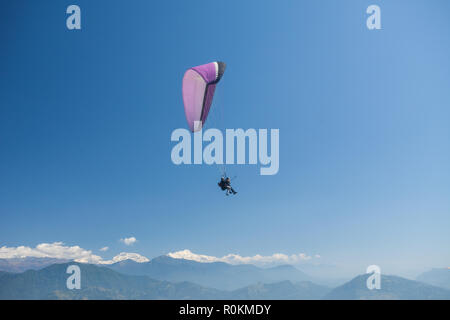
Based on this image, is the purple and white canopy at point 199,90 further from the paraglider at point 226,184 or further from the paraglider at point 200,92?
the paraglider at point 226,184

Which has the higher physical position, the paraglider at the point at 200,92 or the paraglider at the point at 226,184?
the paraglider at the point at 200,92

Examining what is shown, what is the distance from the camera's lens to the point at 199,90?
37.8 meters

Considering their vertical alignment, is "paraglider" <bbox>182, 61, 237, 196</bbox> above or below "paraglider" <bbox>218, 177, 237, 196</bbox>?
above

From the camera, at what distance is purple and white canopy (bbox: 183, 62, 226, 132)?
36.1 m

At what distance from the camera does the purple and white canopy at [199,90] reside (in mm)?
36094

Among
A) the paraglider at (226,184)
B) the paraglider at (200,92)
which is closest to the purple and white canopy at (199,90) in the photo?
the paraglider at (200,92)

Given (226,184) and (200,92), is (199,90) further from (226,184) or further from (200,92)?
(226,184)

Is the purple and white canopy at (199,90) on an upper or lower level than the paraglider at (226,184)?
upper

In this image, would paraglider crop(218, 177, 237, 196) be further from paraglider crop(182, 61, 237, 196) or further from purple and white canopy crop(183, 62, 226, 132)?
purple and white canopy crop(183, 62, 226, 132)

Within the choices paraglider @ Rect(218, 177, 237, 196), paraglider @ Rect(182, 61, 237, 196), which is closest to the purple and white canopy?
paraglider @ Rect(182, 61, 237, 196)

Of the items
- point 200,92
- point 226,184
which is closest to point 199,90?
point 200,92
